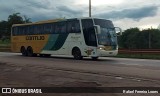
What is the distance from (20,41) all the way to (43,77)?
2049 centimetres

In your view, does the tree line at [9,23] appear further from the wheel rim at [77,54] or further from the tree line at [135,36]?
the wheel rim at [77,54]

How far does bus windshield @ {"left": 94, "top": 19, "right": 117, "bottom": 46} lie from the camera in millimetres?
25844

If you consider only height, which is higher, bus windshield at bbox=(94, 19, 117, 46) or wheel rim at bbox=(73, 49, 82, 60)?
bus windshield at bbox=(94, 19, 117, 46)

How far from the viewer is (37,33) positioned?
3189cm

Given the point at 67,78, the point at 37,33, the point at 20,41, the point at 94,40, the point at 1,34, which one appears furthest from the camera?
the point at 1,34

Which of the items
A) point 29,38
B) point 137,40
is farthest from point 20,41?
point 137,40

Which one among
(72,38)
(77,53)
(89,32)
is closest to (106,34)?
(89,32)

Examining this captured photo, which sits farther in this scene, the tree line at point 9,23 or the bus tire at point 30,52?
the tree line at point 9,23

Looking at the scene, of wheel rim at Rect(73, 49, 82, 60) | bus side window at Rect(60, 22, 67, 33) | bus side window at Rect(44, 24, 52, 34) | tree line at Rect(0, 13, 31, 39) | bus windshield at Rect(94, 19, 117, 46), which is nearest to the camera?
bus windshield at Rect(94, 19, 117, 46)

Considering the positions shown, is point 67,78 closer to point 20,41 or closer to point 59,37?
point 59,37

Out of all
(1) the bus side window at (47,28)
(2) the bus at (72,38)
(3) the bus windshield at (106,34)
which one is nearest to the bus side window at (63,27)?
(2) the bus at (72,38)

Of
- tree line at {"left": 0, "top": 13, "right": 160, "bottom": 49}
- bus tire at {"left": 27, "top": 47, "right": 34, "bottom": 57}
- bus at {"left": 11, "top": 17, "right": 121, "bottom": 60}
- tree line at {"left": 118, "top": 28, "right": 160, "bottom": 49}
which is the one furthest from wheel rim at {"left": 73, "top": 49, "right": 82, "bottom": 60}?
tree line at {"left": 118, "top": 28, "right": 160, "bottom": 49}

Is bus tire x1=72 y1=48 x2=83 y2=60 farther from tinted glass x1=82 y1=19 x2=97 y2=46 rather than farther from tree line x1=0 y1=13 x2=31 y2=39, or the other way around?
tree line x1=0 y1=13 x2=31 y2=39

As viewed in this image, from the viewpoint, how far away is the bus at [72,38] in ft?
84.9
